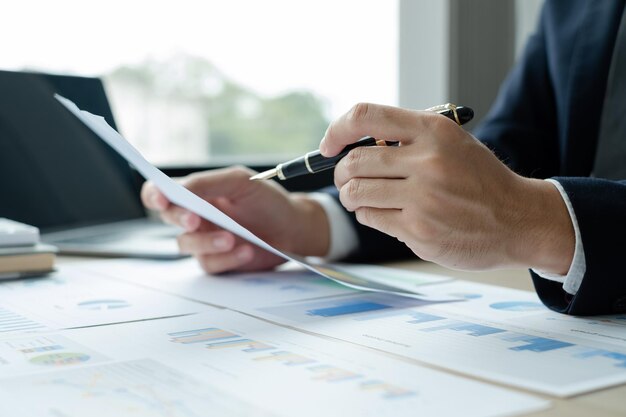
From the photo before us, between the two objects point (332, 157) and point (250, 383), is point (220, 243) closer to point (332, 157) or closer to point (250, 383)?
point (332, 157)

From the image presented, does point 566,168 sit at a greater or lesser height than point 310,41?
lesser

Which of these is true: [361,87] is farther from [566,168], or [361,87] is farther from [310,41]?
[566,168]

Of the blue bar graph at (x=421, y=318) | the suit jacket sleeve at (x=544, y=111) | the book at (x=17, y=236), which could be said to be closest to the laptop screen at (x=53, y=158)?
A: the book at (x=17, y=236)

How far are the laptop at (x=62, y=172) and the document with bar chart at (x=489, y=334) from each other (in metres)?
0.58

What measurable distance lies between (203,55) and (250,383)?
180cm

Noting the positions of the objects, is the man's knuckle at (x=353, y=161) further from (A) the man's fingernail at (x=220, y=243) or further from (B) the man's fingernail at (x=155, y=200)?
(B) the man's fingernail at (x=155, y=200)

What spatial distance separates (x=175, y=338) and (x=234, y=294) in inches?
9.5

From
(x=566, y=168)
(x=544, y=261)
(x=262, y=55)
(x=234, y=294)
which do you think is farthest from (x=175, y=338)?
(x=262, y=55)

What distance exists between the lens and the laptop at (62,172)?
4.51 ft

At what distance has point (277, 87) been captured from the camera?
238 cm

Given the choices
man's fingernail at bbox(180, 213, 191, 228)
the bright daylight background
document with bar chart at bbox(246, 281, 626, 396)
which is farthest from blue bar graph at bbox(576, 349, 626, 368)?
the bright daylight background

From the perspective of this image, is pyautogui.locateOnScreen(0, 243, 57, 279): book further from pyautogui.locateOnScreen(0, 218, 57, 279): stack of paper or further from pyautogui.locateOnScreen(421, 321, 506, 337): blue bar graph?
pyautogui.locateOnScreen(421, 321, 506, 337): blue bar graph

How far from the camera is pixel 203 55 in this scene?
2.20 meters

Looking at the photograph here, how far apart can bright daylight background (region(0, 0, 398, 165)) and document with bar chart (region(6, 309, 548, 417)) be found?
1.19 m
